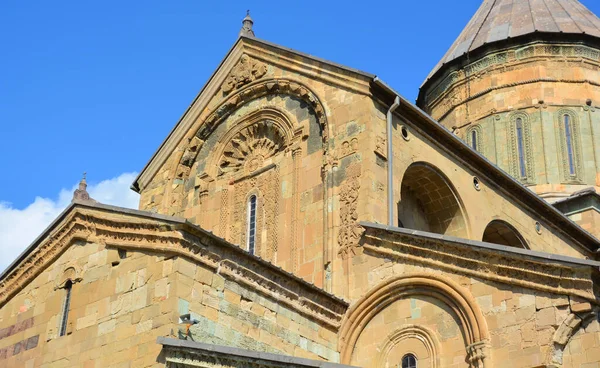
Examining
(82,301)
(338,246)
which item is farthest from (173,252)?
(338,246)

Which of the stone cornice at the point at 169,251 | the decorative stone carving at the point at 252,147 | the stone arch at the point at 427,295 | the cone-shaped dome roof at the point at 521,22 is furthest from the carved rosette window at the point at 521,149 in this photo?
the stone cornice at the point at 169,251

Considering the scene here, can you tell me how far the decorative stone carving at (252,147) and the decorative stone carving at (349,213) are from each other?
2688mm

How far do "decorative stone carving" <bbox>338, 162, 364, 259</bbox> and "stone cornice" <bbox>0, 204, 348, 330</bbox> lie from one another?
1181mm

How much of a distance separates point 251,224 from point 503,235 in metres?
6.07

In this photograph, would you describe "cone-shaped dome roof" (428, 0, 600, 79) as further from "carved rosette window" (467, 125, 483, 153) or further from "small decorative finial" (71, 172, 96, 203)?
"small decorative finial" (71, 172, 96, 203)

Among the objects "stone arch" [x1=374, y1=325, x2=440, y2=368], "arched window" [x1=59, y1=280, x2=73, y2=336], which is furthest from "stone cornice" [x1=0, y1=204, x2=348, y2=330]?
"stone arch" [x1=374, y1=325, x2=440, y2=368]

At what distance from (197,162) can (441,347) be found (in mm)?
8433

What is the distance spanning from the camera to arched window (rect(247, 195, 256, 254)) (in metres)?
19.8

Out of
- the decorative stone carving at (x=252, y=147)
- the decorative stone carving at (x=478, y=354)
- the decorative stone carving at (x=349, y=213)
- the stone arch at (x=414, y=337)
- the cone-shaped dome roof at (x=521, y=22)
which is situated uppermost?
the cone-shaped dome roof at (x=521, y=22)

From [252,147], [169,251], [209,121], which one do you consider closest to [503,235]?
[252,147]

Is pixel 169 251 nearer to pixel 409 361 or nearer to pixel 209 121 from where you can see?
pixel 409 361

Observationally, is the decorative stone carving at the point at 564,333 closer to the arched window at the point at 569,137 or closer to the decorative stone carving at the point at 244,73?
the decorative stone carving at the point at 244,73

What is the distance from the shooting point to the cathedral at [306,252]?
1440 cm

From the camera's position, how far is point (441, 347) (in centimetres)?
1580
